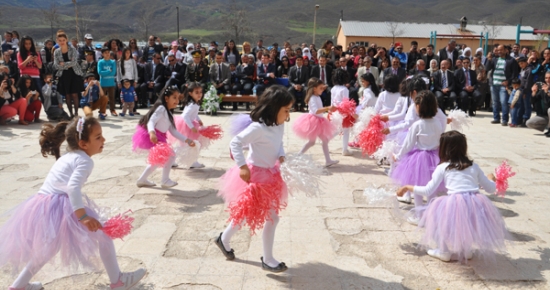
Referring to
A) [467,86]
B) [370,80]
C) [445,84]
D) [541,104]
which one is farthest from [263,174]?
[467,86]

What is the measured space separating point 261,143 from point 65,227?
1.61 m

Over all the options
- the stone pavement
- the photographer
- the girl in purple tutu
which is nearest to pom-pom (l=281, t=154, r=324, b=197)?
the stone pavement

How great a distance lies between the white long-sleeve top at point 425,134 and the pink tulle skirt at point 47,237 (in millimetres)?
3368

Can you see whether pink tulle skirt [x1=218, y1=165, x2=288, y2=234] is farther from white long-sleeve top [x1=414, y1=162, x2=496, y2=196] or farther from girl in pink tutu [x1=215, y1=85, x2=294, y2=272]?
white long-sleeve top [x1=414, y1=162, x2=496, y2=196]

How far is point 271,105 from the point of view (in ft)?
13.2

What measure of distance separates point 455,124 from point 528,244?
2034mm

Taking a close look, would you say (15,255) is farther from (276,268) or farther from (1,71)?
(1,71)

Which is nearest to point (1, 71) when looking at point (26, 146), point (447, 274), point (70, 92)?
point (70, 92)

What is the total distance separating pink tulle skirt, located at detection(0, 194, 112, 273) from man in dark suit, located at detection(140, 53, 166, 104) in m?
11.2

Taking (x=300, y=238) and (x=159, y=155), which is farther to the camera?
(x=159, y=155)

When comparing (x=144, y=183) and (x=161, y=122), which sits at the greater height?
(x=161, y=122)

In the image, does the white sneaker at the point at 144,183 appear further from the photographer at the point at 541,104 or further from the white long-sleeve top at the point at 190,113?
the photographer at the point at 541,104

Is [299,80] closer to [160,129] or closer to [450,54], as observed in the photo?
[450,54]

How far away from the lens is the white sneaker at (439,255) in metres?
4.35
